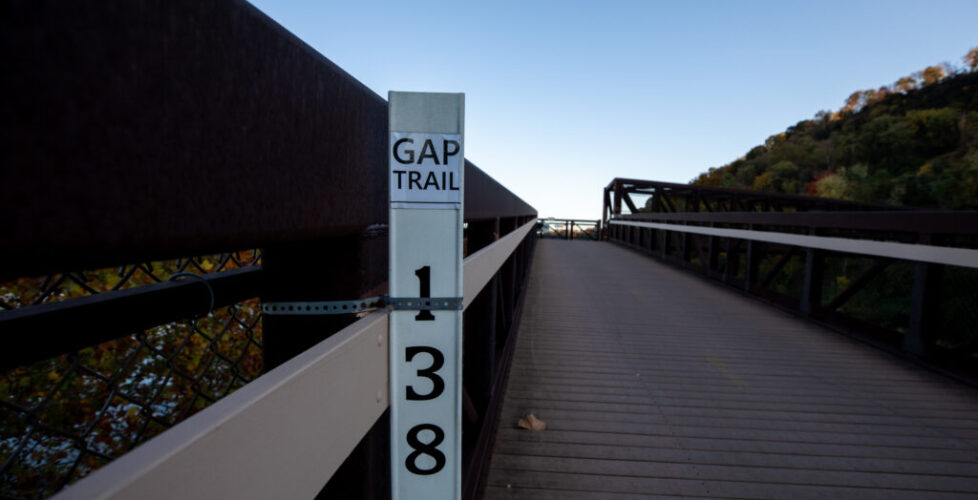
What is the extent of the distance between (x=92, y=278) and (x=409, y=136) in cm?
485

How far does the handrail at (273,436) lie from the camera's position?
0.36 meters

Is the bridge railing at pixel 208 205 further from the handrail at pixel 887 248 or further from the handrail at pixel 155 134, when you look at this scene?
the handrail at pixel 887 248

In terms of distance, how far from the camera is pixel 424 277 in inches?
37.1

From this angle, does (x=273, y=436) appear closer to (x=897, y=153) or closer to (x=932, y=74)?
(x=897, y=153)

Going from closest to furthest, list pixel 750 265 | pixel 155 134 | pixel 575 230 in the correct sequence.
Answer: pixel 155 134 < pixel 750 265 < pixel 575 230

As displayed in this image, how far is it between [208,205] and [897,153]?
52.0m

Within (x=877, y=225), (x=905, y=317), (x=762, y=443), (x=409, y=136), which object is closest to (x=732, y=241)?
(x=877, y=225)

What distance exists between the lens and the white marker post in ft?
3.04

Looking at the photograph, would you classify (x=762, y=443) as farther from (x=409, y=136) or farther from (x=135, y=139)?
(x=135, y=139)

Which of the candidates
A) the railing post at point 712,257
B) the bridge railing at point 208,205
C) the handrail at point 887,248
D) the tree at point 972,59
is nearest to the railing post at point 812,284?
the handrail at point 887,248

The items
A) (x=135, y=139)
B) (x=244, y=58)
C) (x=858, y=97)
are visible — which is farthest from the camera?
(x=858, y=97)

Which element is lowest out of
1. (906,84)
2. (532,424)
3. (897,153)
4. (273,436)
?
(532,424)

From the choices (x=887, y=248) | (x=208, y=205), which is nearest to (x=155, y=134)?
(x=208, y=205)

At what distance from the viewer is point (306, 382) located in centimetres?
58
